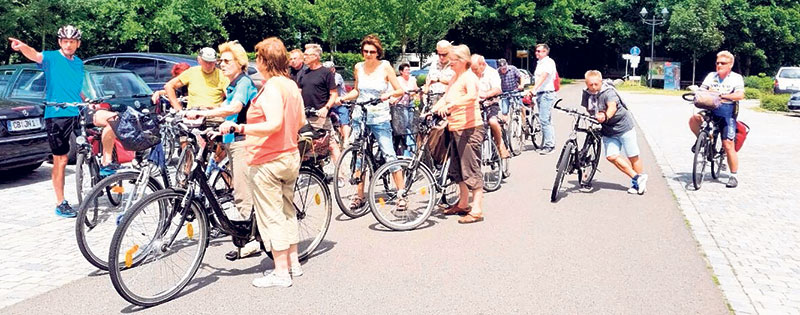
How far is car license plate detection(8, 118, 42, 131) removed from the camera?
9.55 m

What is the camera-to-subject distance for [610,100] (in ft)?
29.5

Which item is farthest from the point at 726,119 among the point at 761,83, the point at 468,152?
the point at 761,83

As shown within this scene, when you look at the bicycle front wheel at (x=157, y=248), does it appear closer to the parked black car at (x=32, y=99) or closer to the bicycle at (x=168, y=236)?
the bicycle at (x=168, y=236)

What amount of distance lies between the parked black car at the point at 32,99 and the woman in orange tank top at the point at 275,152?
191 inches

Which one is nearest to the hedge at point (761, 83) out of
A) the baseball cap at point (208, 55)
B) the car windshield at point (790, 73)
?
the car windshield at point (790, 73)

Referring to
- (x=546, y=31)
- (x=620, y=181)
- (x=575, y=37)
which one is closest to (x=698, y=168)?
(x=620, y=181)

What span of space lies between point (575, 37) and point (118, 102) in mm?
53905

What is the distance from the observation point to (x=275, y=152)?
5.39m

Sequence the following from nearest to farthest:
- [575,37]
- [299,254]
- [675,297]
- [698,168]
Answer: [675,297] < [299,254] < [698,168] < [575,37]

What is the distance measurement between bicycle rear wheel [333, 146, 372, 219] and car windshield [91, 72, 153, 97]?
5.13m

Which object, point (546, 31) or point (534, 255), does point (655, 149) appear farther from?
point (546, 31)

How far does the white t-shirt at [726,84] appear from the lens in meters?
9.55

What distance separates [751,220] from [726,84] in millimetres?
2408

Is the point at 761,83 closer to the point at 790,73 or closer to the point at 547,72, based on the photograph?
the point at 790,73
